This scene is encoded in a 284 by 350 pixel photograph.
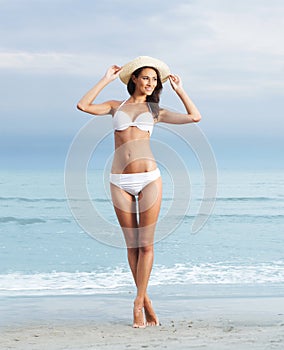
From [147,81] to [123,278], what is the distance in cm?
443

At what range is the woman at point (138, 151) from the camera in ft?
16.1

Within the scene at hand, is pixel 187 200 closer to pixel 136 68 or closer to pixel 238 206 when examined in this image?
pixel 238 206

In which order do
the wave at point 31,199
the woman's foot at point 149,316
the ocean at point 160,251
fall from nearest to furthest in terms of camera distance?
the woman's foot at point 149,316
the ocean at point 160,251
the wave at point 31,199

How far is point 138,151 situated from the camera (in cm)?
496

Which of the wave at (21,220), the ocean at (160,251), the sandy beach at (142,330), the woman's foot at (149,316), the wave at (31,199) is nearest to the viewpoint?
the sandy beach at (142,330)

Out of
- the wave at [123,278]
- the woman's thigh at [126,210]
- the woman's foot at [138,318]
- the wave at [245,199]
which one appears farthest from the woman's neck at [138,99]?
the wave at [245,199]

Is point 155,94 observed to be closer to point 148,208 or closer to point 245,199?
point 148,208

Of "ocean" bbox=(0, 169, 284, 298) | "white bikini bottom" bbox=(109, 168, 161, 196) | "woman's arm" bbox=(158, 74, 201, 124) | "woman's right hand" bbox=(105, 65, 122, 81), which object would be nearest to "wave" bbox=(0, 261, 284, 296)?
"ocean" bbox=(0, 169, 284, 298)

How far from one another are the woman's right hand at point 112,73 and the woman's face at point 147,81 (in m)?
0.16

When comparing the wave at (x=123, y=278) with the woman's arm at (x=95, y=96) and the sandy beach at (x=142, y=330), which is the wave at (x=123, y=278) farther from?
the woman's arm at (x=95, y=96)

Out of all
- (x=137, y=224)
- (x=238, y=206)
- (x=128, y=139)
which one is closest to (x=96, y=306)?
(x=137, y=224)

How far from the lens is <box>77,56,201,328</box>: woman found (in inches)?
194

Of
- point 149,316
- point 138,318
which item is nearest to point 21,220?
point 149,316

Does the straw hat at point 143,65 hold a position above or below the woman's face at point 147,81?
above
